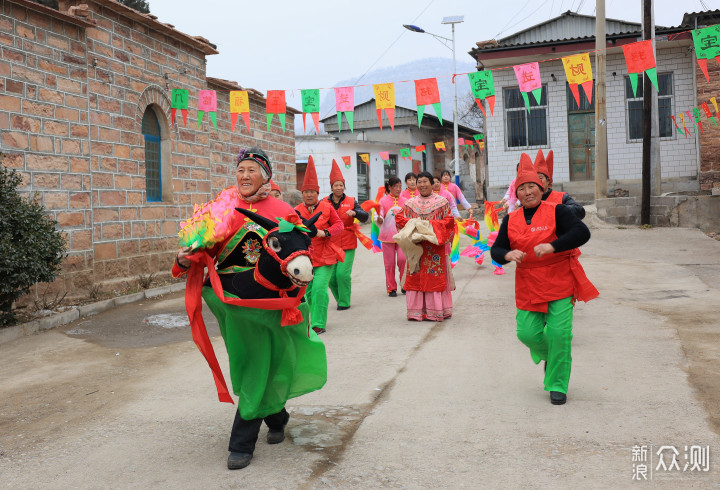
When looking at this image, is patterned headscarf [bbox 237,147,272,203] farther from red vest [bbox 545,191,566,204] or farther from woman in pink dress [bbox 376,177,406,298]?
woman in pink dress [bbox 376,177,406,298]

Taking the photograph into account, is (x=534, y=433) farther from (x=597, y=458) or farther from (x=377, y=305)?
(x=377, y=305)

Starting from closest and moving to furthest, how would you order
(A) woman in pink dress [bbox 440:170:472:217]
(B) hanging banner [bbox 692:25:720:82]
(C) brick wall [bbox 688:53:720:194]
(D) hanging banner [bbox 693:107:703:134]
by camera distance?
(B) hanging banner [bbox 692:25:720:82], (A) woman in pink dress [bbox 440:170:472:217], (D) hanging banner [bbox 693:107:703:134], (C) brick wall [bbox 688:53:720:194]

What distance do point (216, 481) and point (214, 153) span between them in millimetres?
11907

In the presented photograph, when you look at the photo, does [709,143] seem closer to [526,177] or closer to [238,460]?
[526,177]

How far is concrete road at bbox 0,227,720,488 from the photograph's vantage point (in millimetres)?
3533

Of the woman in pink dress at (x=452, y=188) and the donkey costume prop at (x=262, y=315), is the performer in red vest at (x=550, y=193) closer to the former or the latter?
the donkey costume prop at (x=262, y=315)

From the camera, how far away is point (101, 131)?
1035 cm

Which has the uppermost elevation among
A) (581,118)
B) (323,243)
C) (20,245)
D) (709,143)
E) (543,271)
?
(581,118)

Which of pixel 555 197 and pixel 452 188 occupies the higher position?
pixel 452 188

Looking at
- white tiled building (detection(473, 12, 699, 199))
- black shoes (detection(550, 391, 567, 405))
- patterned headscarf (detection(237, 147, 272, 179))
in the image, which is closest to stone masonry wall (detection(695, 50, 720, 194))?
white tiled building (detection(473, 12, 699, 199))

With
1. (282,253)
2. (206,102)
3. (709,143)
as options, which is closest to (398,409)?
(282,253)

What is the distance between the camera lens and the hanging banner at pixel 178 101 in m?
12.2

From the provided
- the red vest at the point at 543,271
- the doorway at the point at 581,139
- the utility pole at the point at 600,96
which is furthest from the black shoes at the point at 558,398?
the doorway at the point at 581,139

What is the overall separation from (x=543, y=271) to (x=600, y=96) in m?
12.3
